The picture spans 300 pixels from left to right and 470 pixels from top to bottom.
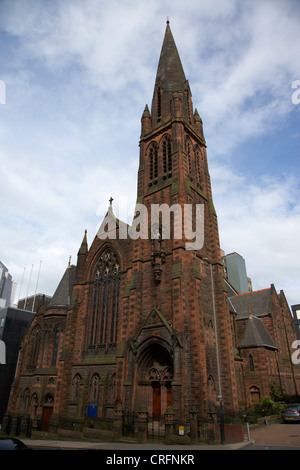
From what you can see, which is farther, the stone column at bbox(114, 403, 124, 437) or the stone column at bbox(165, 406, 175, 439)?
the stone column at bbox(114, 403, 124, 437)

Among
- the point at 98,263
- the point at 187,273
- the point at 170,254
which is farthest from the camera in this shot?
the point at 98,263

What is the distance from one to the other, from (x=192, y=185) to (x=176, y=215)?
4642 mm

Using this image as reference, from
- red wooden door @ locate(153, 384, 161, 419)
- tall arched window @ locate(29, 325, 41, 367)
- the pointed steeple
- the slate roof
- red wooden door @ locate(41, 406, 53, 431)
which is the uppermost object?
the pointed steeple

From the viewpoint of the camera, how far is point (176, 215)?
25.5 metres

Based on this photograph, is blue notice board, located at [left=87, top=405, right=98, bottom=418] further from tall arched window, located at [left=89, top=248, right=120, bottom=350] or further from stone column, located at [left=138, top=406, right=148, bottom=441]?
stone column, located at [left=138, top=406, right=148, bottom=441]

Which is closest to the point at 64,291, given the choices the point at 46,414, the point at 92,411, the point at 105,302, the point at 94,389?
the point at 105,302

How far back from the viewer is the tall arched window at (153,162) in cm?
3098

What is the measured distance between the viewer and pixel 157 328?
71.7 ft

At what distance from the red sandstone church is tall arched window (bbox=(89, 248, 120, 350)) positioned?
103 millimetres

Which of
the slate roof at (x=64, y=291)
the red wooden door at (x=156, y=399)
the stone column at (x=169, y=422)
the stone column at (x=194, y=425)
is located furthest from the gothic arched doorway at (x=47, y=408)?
the stone column at (x=194, y=425)

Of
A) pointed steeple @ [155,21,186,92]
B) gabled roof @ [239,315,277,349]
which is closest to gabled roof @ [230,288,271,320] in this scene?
gabled roof @ [239,315,277,349]

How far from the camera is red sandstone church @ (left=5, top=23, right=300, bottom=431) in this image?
21.5 m

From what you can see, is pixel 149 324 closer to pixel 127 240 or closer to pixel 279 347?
pixel 127 240
